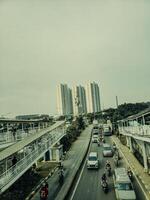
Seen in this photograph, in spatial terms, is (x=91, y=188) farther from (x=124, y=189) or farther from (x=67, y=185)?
(x=124, y=189)

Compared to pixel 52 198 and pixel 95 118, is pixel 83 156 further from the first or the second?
pixel 95 118

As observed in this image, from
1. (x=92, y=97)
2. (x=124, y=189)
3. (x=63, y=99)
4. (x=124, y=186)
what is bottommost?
(x=124, y=189)

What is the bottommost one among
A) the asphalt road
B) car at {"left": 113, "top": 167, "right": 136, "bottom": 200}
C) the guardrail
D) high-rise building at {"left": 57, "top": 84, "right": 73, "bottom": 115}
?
the asphalt road

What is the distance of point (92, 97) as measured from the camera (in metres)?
133

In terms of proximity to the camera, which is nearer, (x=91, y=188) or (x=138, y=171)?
(x=91, y=188)

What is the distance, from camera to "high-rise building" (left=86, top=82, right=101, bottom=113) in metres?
132

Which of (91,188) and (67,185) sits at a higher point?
(67,185)

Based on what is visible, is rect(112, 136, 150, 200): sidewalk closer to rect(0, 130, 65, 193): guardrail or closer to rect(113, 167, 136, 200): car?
rect(113, 167, 136, 200): car

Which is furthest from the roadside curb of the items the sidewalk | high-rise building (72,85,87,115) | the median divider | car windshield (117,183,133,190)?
high-rise building (72,85,87,115)

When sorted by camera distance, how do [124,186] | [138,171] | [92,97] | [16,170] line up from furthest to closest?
1. [92,97]
2. [138,171]
3. [124,186]
4. [16,170]

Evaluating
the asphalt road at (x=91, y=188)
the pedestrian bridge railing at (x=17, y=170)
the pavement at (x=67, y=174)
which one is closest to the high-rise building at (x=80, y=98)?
the pavement at (x=67, y=174)

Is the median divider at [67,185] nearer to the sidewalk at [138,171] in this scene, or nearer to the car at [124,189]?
the car at [124,189]

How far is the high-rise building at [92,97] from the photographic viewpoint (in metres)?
132

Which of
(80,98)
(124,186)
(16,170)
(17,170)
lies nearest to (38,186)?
(17,170)
